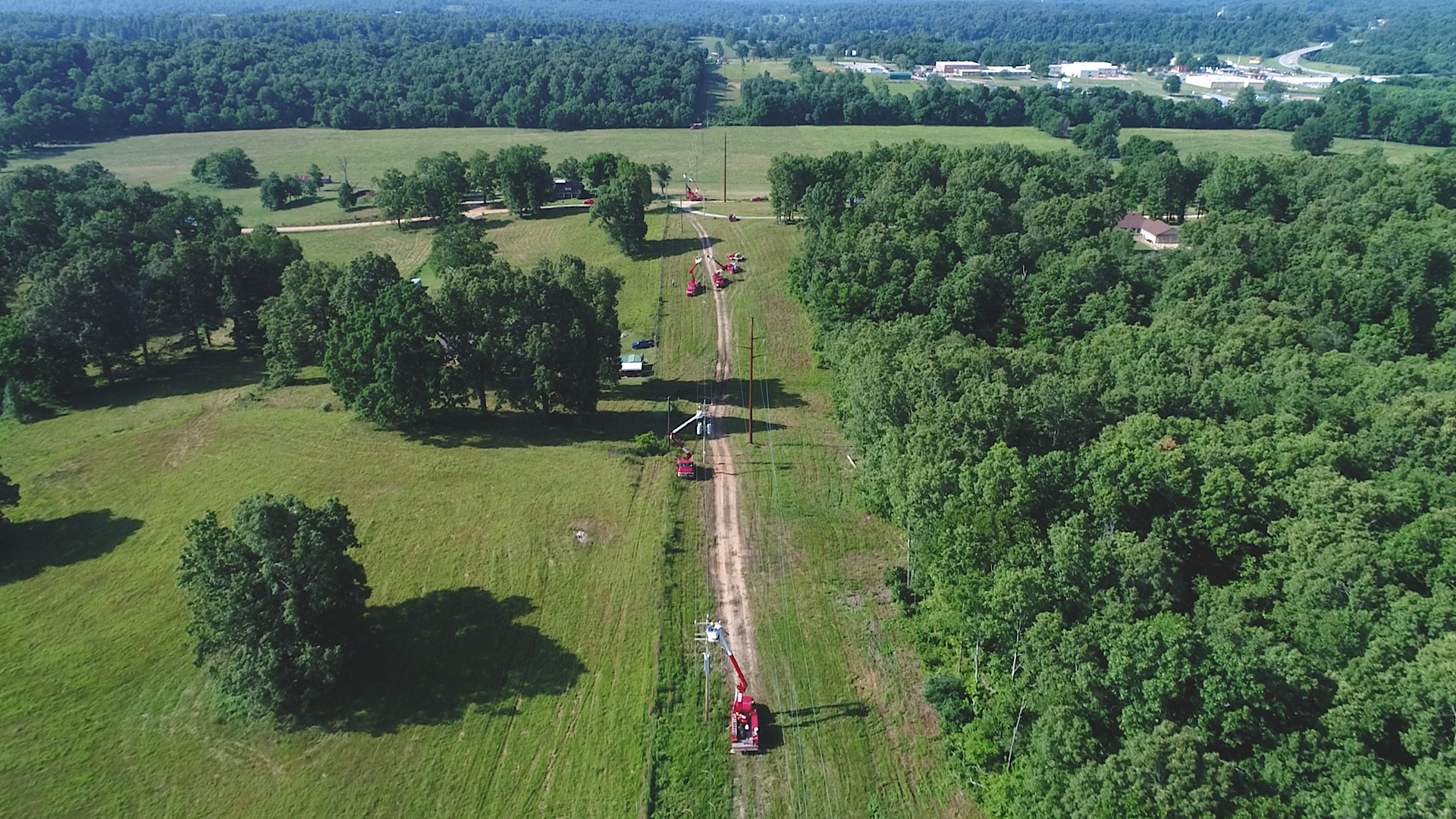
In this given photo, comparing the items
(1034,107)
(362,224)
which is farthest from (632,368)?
(1034,107)

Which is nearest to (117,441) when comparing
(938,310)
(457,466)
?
(457,466)

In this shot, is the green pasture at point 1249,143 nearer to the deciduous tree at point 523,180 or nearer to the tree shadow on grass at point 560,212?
the tree shadow on grass at point 560,212

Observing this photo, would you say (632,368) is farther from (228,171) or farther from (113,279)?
(228,171)

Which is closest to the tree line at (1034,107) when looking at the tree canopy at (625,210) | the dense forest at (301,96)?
the dense forest at (301,96)

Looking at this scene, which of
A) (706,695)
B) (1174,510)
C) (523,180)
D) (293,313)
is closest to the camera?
(706,695)

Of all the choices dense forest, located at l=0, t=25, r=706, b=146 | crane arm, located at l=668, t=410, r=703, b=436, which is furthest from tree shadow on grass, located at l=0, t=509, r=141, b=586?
dense forest, located at l=0, t=25, r=706, b=146

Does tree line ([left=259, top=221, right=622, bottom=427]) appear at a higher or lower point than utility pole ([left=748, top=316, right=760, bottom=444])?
higher

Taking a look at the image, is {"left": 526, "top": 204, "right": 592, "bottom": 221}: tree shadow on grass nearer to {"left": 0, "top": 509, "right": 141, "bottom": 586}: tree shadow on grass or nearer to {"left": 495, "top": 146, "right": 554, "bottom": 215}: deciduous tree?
{"left": 495, "top": 146, "right": 554, "bottom": 215}: deciduous tree
